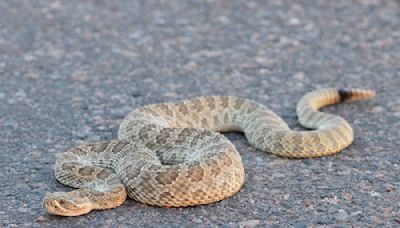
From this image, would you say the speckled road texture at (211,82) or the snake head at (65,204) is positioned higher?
the speckled road texture at (211,82)

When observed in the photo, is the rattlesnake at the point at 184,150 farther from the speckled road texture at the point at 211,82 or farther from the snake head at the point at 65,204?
the speckled road texture at the point at 211,82

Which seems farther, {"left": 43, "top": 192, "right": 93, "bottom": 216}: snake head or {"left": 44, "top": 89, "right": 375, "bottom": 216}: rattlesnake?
{"left": 44, "top": 89, "right": 375, "bottom": 216}: rattlesnake

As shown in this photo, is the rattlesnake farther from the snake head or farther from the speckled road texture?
the speckled road texture

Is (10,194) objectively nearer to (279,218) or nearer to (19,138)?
(19,138)

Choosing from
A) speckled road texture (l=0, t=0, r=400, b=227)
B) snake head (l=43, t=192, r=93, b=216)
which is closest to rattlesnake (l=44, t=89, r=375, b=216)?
snake head (l=43, t=192, r=93, b=216)

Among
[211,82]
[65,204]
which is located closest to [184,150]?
[65,204]

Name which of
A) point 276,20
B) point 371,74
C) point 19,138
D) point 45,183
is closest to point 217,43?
point 276,20

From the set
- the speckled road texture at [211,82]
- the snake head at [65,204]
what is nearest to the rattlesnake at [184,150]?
the snake head at [65,204]
